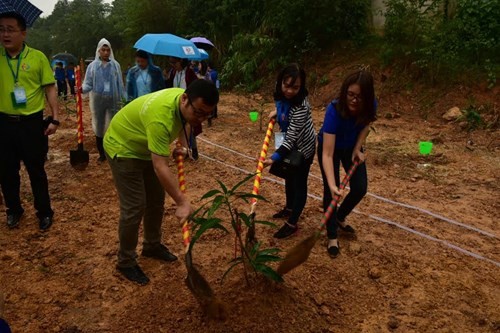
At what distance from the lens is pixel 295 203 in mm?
3211

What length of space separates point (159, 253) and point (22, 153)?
4.51 feet

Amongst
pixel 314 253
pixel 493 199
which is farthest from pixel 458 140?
pixel 314 253

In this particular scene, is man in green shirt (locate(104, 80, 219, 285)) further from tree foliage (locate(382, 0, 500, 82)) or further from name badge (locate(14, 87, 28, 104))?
tree foliage (locate(382, 0, 500, 82))


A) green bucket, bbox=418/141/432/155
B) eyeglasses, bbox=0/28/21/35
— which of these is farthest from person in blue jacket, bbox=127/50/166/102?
green bucket, bbox=418/141/432/155

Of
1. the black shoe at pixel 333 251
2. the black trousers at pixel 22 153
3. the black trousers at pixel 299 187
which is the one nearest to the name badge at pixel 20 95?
the black trousers at pixel 22 153

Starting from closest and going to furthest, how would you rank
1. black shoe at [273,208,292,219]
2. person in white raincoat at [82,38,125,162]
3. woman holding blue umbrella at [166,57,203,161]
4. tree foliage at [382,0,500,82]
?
black shoe at [273,208,292,219]
person in white raincoat at [82,38,125,162]
woman holding blue umbrella at [166,57,203,161]
tree foliage at [382,0,500,82]

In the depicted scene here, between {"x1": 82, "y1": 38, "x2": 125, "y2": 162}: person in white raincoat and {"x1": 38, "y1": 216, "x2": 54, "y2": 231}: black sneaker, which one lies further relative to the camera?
{"x1": 82, "y1": 38, "x2": 125, "y2": 162}: person in white raincoat

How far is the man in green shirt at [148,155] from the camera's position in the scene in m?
2.05

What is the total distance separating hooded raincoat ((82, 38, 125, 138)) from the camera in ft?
15.3

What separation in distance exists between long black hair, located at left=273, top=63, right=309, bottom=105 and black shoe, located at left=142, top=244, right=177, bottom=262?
1.40 metres

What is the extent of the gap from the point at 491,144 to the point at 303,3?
5713 mm

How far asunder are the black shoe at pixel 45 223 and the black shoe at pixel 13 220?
20 centimetres

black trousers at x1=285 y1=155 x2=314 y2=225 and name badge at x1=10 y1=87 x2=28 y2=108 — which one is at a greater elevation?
name badge at x1=10 y1=87 x2=28 y2=108

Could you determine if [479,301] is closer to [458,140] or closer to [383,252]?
[383,252]
